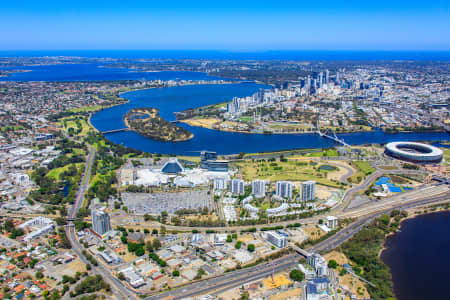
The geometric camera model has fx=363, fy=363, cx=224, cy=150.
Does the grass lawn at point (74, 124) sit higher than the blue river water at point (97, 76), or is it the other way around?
the blue river water at point (97, 76)

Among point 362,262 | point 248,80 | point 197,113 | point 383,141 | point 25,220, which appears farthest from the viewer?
point 248,80

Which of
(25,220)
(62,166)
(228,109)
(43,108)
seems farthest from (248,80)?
(25,220)

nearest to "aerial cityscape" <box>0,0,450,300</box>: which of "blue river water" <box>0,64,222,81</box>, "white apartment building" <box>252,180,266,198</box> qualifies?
"white apartment building" <box>252,180,266,198</box>

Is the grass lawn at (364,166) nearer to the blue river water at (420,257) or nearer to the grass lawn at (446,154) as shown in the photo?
the blue river water at (420,257)

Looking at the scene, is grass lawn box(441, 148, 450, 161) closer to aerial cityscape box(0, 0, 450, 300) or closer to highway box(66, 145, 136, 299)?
aerial cityscape box(0, 0, 450, 300)

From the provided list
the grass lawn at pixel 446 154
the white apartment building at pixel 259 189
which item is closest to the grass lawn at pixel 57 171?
the white apartment building at pixel 259 189

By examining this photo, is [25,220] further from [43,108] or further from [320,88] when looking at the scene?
[320,88]
